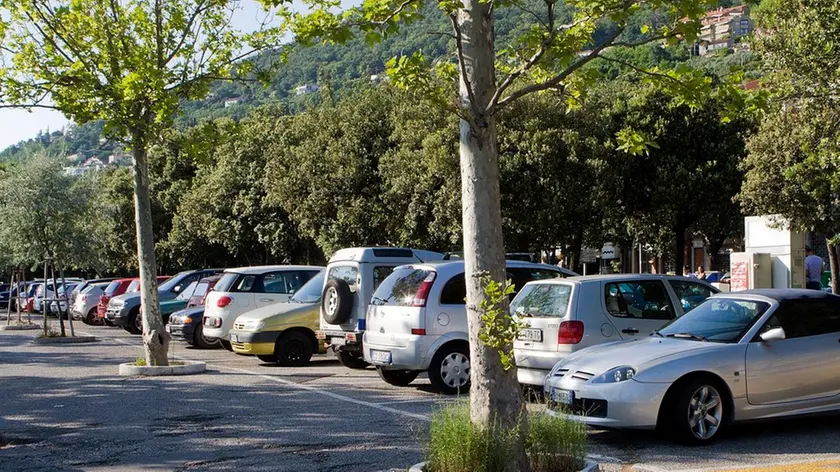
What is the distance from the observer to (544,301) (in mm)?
12281

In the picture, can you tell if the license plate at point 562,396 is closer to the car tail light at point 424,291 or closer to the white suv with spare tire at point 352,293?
the car tail light at point 424,291

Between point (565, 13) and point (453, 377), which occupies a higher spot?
point (565, 13)

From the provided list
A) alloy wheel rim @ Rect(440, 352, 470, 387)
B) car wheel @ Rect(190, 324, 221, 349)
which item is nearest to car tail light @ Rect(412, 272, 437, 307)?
alloy wheel rim @ Rect(440, 352, 470, 387)

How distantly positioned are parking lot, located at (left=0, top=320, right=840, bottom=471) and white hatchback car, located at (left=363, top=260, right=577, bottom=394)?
42cm

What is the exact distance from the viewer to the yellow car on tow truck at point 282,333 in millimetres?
18188

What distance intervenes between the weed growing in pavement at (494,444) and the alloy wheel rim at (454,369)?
5772mm

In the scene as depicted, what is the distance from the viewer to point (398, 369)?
44.9 feet

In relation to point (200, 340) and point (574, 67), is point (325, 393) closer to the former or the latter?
point (574, 67)

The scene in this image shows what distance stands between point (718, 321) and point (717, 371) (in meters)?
0.98

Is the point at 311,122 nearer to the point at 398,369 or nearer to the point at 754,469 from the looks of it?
the point at 398,369

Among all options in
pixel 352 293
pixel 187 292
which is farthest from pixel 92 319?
pixel 352 293

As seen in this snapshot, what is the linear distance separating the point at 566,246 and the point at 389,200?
645 cm

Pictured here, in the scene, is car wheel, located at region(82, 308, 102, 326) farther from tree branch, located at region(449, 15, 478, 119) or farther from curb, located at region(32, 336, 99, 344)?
tree branch, located at region(449, 15, 478, 119)

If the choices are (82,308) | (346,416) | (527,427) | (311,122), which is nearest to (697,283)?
(346,416)
